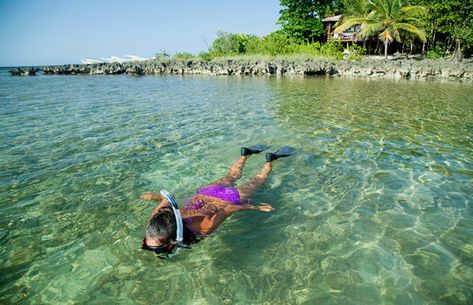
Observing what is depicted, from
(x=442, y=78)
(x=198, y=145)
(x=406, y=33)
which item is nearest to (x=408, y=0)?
(x=406, y=33)

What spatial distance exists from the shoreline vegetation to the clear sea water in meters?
20.6

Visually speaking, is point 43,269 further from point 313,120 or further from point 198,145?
point 313,120

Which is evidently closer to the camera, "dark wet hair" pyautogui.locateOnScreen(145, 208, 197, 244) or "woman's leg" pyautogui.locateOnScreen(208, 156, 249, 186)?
"dark wet hair" pyautogui.locateOnScreen(145, 208, 197, 244)

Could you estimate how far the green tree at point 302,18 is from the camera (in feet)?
137

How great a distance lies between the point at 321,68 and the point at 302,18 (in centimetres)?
1642

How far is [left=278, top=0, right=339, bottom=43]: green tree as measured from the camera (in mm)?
41806

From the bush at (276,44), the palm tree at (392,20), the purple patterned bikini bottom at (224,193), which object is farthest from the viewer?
the bush at (276,44)

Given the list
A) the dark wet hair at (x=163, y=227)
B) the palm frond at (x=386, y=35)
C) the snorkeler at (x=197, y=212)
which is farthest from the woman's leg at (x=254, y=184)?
the palm frond at (x=386, y=35)

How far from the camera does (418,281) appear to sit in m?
3.45

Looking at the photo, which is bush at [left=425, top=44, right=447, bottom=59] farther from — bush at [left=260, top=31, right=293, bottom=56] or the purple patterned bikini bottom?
the purple patterned bikini bottom

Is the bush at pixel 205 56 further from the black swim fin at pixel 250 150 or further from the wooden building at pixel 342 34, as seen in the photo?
the black swim fin at pixel 250 150

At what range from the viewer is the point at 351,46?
3712 cm

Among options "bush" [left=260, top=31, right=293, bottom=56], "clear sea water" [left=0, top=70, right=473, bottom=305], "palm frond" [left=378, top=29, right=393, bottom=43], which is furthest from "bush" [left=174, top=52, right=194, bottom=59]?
"clear sea water" [left=0, top=70, right=473, bottom=305]

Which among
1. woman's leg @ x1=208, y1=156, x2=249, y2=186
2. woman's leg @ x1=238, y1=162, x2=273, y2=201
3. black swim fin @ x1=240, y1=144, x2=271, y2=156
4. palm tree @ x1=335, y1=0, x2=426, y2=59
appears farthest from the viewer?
palm tree @ x1=335, y1=0, x2=426, y2=59
